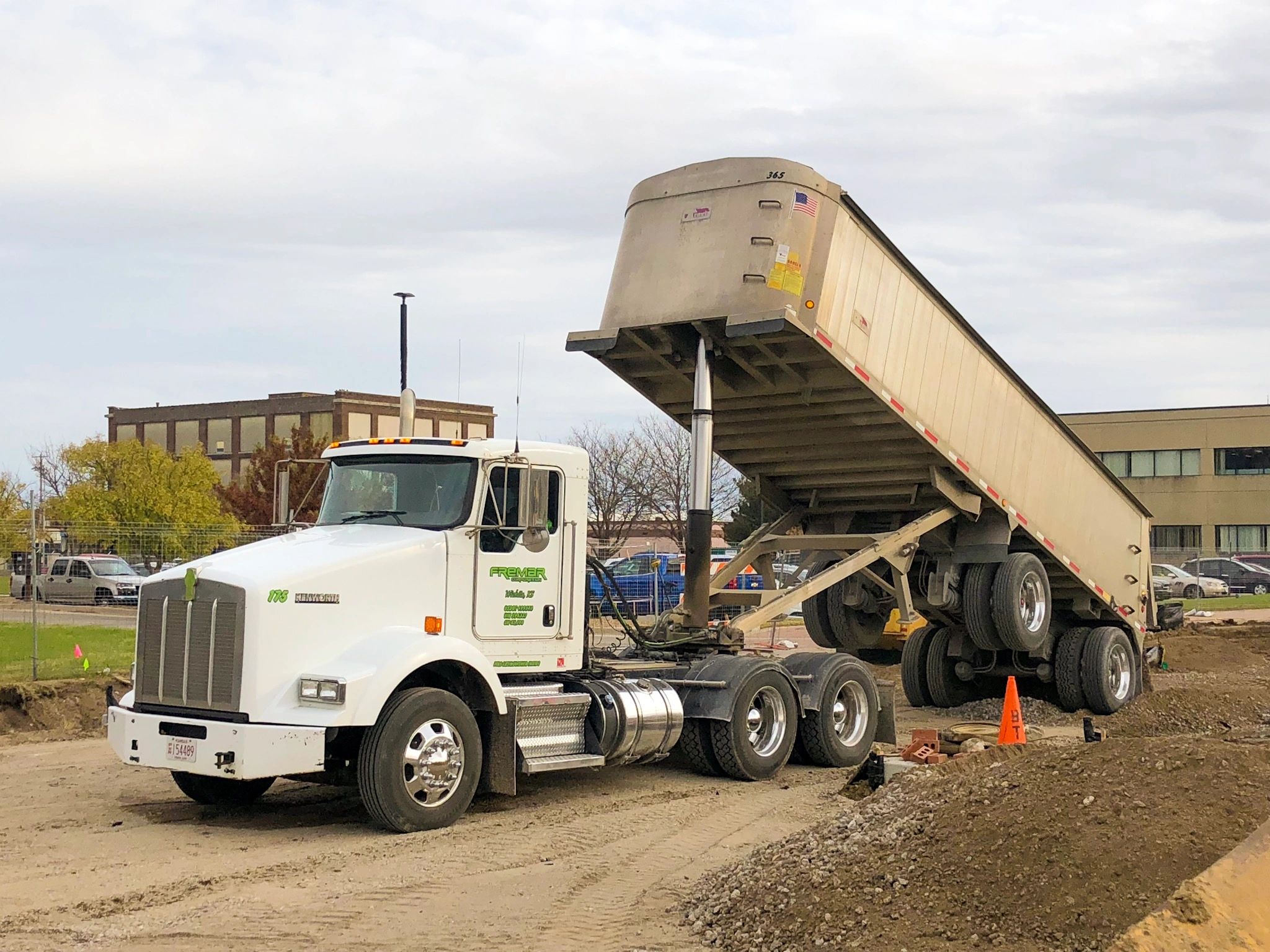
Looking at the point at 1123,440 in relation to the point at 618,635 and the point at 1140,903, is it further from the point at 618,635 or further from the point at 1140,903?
the point at 1140,903

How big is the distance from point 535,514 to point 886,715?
478cm

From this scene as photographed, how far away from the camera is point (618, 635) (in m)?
12.2

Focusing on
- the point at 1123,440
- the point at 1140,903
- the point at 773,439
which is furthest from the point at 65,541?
the point at 1123,440

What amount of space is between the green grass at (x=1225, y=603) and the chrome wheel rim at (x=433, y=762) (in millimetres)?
32901

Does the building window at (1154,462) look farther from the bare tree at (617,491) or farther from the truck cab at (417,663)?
the truck cab at (417,663)

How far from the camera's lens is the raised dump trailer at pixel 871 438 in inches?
469

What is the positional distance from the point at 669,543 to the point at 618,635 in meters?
53.1

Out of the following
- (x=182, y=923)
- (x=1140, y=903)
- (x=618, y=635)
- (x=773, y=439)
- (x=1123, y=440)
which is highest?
(x=1123, y=440)

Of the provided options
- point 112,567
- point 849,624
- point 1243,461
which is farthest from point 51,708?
point 1243,461

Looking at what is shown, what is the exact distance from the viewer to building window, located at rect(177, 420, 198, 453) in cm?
7518

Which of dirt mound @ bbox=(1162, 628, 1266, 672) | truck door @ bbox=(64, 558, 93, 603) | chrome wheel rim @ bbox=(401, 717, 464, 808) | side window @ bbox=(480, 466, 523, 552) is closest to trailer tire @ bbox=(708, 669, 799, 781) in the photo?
side window @ bbox=(480, 466, 523, 552)

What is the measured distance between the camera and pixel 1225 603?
136ft

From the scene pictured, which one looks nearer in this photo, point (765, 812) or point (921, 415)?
point (765, 812)

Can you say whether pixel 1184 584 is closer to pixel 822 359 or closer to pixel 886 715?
pixel 886 715
